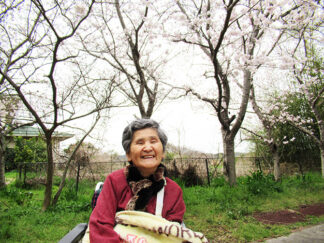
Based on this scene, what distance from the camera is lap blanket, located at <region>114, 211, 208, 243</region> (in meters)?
1.32

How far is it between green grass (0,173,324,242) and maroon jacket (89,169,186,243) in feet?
7.18

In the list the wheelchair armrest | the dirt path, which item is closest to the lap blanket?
the wheelchair armrest

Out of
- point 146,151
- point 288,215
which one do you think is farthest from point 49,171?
point 288,215

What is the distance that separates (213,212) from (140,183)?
3.46 meters

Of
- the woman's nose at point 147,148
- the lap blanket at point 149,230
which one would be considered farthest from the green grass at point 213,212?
the woman's nose at point 147,148

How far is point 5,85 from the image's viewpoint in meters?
5.97

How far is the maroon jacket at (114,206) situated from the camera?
4.29 ft

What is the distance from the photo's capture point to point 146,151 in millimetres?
1576

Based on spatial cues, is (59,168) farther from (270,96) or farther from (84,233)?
(270,96)

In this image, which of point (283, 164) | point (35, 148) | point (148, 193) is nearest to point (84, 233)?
point (148, 193)

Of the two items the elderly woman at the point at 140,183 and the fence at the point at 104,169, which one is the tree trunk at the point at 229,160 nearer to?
the fence at the point at 104,169

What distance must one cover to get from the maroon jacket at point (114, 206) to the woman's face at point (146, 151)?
143 millimetres

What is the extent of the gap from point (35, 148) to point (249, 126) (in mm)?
11152

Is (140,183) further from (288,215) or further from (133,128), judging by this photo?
(288,215)
